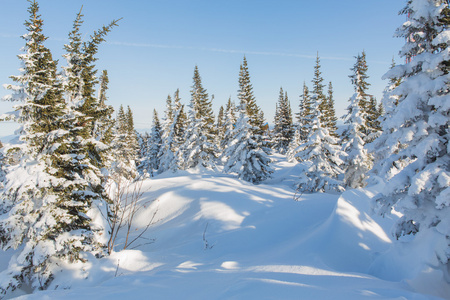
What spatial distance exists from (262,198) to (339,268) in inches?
262

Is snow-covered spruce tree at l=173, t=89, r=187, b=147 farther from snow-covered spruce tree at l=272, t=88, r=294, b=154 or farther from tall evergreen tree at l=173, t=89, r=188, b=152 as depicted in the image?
snow-covered spruce tree at l=272, t=88, r=294, b=154

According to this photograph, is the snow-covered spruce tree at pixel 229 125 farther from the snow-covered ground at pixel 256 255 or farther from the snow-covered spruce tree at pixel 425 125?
the snow-covered spruce tree at pixel 425 125

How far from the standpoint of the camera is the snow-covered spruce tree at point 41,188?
712 centimetres

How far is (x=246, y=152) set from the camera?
24688 mm

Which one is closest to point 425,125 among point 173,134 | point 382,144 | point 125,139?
→ point 382,144

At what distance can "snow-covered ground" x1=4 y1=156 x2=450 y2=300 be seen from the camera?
4.50m

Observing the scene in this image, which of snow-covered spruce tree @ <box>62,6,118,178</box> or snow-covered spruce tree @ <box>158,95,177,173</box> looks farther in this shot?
snow-covered spruce tree @ <box>158,95,177,173</box>

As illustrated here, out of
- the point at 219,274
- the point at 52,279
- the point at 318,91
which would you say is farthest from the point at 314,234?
the point at 318,91

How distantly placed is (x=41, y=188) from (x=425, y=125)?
36.3 feet

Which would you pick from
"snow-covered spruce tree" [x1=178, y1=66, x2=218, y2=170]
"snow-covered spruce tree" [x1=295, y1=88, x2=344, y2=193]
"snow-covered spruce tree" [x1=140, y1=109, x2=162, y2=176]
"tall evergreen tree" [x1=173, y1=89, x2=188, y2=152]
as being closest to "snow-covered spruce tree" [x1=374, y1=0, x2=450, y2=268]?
"snow-covered spruce tree" [x1=295, y1=88, x2=344, y2=193]

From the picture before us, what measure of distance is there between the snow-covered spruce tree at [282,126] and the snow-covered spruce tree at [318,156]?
3054 cm

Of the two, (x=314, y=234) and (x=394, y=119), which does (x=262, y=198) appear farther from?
(x=394, y=119)

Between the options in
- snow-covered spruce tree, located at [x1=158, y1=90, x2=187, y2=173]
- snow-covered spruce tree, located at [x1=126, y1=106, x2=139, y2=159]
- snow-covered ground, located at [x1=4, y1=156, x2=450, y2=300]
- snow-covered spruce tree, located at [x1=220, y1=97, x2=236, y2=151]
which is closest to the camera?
snow-covered ground, located at [x1=4, y1=156, x2=450, y2=300]

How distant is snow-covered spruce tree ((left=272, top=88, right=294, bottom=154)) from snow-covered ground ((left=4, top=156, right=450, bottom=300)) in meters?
39.6
